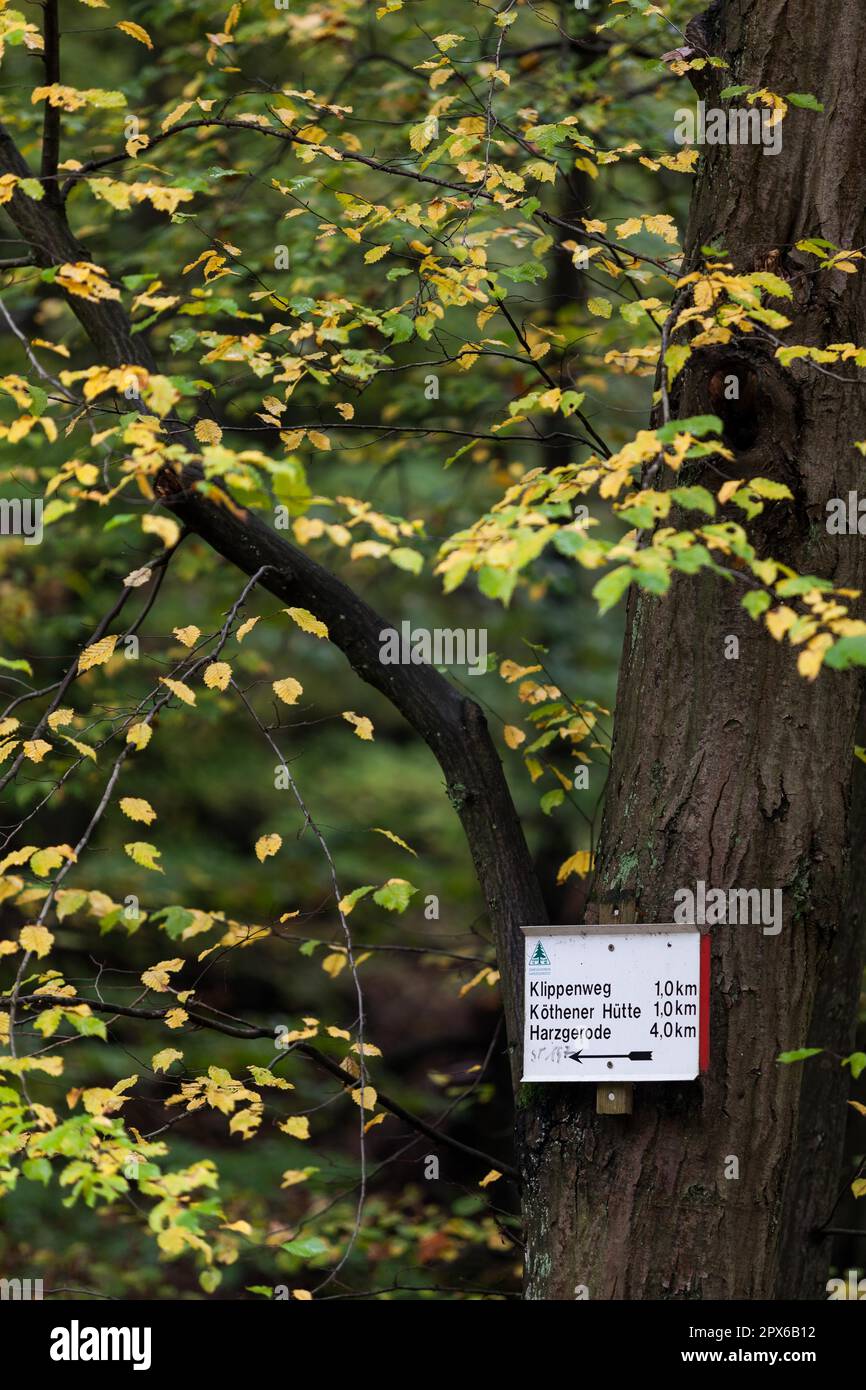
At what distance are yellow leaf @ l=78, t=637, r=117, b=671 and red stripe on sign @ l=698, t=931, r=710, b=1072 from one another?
5.19 ft

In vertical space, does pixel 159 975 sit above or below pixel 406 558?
below

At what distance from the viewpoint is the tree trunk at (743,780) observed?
10.0ft

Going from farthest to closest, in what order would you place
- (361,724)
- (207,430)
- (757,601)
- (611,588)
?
(361,724) < (207,430) < (757,601) < (611,588)

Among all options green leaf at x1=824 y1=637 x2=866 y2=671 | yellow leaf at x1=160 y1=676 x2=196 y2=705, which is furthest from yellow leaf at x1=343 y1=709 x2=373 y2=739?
green leaf at x1=824 y1=637 x2=866 y2=671

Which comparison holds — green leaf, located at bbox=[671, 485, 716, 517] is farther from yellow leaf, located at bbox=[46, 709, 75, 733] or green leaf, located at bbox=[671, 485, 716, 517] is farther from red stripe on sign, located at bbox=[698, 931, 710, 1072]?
yellow leaf, located at bbox=[46, 709, 75, 733]

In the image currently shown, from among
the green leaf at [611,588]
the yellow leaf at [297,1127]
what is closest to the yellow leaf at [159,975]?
the yellow leaf at [297,1127]

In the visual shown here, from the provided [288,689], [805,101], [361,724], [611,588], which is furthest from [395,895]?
A: [805,101]

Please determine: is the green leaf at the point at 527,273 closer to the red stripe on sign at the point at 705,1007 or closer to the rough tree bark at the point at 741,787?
the rough tree bark at the point at 741,787

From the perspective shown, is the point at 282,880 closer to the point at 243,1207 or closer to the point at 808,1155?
the point at 243,1207

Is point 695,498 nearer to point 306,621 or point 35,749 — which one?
point 306,621

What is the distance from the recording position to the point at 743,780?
315 centimetres

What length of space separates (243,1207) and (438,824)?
153 inches

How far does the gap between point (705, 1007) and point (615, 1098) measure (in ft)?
0.93
